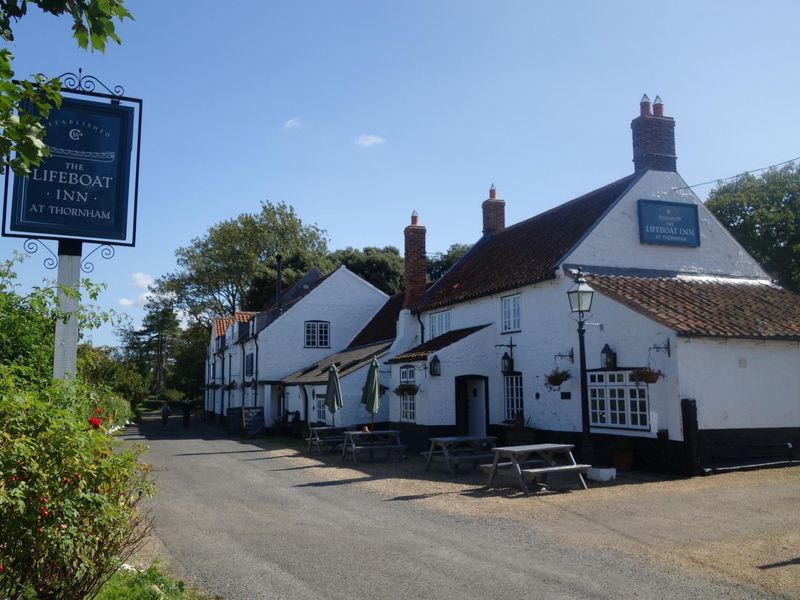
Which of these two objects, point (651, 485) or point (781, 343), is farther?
point (781, 343)

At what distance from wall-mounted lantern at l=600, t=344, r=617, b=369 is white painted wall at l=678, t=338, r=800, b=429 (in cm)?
176

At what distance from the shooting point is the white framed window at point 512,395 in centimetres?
1995

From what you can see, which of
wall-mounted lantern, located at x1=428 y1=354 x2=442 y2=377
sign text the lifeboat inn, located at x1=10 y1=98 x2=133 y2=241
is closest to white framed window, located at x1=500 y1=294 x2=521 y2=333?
wall-mounted lantern, located at x1=428 y1=354 x2=442 y2=377

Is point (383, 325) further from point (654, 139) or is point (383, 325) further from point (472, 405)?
point (654, 139)

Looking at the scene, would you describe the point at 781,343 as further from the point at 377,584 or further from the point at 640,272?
the point at 377,584

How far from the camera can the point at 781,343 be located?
613 inches

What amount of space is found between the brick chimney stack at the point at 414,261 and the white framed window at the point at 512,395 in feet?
21.1

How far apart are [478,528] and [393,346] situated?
1613 centimetres

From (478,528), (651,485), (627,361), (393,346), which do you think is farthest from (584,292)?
(393,346)

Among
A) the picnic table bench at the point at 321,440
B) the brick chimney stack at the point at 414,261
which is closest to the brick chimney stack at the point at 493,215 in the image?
the brick chimney stack at the point at 414,261

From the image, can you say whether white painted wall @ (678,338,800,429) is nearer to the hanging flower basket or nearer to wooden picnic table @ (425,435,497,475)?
wooden picnic table @ (425,435,497,475)

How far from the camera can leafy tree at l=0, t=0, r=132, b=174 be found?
13.0 ft

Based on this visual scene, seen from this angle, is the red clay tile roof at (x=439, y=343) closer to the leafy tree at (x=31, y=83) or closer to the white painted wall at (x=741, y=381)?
the white painted wall at (x=741, y=381)

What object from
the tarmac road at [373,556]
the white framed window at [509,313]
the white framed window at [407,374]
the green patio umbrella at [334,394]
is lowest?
the tarmac road at [373,556]
